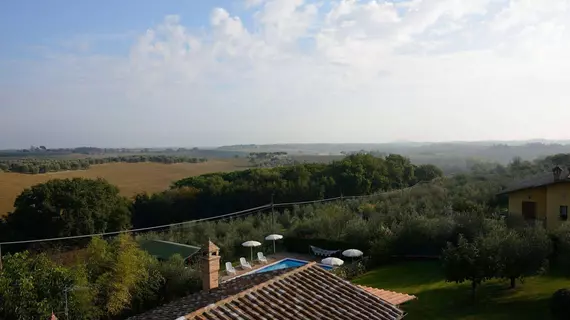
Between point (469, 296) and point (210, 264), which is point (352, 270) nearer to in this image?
point (469, 296)

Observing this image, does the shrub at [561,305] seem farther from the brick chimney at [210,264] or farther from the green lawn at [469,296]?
the brick chimney at [210,264]

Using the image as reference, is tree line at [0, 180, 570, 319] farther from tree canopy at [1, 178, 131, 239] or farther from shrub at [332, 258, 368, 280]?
tree canopy at [1, 178, 131, 239]

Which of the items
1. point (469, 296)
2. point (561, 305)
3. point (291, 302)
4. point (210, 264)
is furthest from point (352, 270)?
point (291, 302)

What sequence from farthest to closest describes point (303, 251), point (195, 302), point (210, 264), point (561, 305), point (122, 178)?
point (122, 178) < point (303, 251) < point (561, 305) < point (210, 264) < point (195, 302)

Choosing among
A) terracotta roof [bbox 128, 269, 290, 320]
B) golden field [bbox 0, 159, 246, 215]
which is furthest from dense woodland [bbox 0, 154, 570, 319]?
terracotta roof [bbox 128, 269, 290, 320]

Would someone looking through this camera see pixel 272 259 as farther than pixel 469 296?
Yes

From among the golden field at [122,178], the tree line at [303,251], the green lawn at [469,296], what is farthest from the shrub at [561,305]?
the golden field at [122,178]
